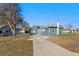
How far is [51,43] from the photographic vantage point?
26.9 feet

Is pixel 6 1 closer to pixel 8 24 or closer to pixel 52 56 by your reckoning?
pixel 8 24

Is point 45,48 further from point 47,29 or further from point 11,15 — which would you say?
point 11,15

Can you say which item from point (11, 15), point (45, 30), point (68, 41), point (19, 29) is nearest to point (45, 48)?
point (45, 30)

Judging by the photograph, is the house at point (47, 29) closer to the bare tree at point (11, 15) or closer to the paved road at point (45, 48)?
the paved road at point (45, 48)

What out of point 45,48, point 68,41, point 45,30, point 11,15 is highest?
point 11,15

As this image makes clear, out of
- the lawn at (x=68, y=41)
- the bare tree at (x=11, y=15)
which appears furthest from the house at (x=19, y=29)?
the lawn at (x=68, y=41)

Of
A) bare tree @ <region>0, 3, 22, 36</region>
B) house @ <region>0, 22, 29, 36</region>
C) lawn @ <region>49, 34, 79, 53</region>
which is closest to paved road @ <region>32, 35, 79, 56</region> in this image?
lawn @ <region>49, 34, 79, 53</region>

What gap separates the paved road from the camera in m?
8.05

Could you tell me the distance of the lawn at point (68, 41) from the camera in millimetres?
8141

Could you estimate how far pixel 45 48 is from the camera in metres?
8.16

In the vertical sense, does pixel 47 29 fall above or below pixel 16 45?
above

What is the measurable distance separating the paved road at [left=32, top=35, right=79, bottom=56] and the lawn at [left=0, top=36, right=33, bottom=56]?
0.29 ft

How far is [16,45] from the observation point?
26.9 feet

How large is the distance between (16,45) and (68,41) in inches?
34.4
